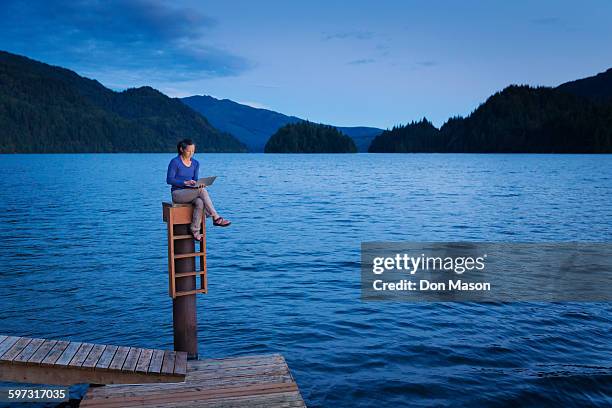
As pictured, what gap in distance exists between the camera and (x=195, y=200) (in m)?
10.0

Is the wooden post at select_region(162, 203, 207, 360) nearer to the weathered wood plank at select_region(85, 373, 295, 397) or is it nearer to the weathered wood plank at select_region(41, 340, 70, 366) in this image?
the weathered wood plank at select_region(85, 373, 295, 397)

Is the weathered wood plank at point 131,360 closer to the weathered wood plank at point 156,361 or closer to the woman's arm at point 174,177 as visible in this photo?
the weathered wood plank at point 156,361

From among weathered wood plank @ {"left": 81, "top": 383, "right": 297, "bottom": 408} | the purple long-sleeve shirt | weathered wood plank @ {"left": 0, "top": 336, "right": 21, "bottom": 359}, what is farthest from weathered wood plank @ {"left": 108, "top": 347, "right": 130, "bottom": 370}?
the purple long-sleeve shirt

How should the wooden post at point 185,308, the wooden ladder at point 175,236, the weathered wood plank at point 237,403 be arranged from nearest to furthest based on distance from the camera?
1. the weathered wood plank at point 237,403
2. the wooden ladder at point 175,236
3. the wooden post at point 185,308

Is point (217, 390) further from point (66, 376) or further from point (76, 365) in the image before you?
point (66, 376)

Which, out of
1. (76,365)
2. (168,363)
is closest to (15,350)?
(76,365)

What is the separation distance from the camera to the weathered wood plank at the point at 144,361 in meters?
8.69

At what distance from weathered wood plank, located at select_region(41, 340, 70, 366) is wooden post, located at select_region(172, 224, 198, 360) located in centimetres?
209

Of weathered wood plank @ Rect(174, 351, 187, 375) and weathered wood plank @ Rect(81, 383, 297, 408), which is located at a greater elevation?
weathered wood plank @ Rect(174, 351, 187, 375)

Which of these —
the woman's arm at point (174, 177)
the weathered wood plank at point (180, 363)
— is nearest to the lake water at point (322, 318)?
the weathered wood plank at point (180, 363)

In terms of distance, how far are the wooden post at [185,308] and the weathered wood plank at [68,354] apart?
6.18ft

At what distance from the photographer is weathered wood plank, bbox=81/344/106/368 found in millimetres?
8500

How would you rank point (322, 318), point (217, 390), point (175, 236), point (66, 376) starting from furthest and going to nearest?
point (322, 318), point (175, 236), point (66, 376), point (217, 390)

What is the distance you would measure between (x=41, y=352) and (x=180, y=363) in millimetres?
2316
